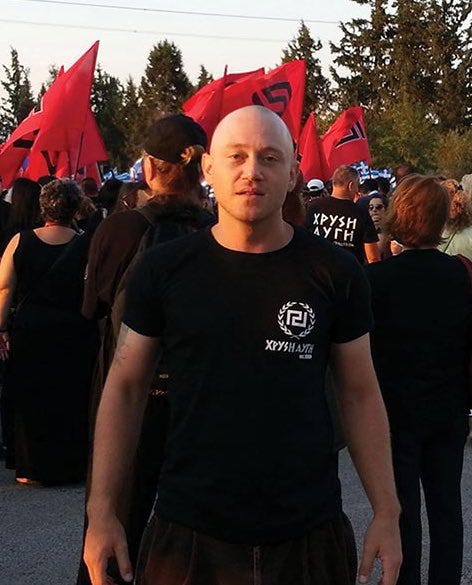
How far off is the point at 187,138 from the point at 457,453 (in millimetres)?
1562

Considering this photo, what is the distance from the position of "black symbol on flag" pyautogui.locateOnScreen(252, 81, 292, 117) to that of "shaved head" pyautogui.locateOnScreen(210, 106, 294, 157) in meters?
9.54

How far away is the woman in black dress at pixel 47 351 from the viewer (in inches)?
238

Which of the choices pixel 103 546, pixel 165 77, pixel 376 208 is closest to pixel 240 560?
pixel 103 546

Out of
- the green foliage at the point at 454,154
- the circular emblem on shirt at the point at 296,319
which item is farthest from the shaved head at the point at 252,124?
the green foliage at the point at 454,154

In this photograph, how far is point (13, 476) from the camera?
21.6ft

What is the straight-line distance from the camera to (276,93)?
1205 cm

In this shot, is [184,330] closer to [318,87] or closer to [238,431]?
[238,431]

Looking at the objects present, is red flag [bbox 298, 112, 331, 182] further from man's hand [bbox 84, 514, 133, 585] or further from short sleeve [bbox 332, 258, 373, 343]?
man's hand [bbox 84, 514, 133, 585]

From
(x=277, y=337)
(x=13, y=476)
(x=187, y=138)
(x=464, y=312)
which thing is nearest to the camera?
(x=277, y=337)

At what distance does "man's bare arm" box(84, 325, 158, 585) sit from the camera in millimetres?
2502

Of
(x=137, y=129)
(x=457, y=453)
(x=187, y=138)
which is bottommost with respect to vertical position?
(x=457, y=453)

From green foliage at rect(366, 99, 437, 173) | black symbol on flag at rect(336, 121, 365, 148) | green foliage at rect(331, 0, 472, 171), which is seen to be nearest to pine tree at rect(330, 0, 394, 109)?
green foliage at rect(331, 0, 472, 171)

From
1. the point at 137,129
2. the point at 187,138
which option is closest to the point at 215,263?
the point at 187,138

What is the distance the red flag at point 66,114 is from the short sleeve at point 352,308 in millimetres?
7969
